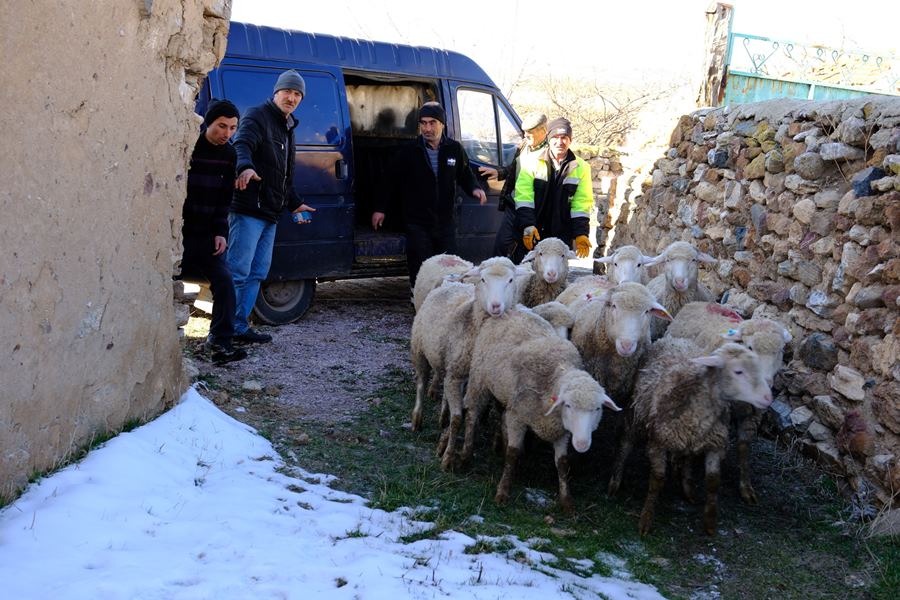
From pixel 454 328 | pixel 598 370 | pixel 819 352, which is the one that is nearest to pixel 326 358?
pixel 454 328

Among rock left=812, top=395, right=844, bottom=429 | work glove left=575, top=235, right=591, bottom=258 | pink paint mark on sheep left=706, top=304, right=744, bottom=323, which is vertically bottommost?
rock left=812, top=395, right=844, bottom=429

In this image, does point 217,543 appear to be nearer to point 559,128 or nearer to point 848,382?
point 848,382

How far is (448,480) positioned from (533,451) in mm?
843

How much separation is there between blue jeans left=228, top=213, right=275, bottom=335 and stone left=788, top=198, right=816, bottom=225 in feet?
13.6

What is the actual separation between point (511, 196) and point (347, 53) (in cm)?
211

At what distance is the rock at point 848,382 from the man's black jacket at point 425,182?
3.94m

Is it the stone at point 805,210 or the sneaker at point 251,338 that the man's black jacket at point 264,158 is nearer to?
the sneaker at point 251,338

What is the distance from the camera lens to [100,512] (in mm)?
3406

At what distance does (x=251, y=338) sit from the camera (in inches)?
276

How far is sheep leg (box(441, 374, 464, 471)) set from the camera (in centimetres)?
487

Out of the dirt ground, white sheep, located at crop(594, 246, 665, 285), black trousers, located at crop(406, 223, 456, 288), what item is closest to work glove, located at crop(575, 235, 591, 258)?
white sheep, located at crop(594, 246, 665, 285)

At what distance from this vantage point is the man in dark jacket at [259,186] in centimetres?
662

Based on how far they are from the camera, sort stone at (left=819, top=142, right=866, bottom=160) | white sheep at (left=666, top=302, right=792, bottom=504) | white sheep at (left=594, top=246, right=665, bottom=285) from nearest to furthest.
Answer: white sheep at (left=666, top=302, right=792, bottom=504), stone at (left=819, top=142, right=866, bottom=160), white sheep at (left=594, top=246, right=665, bottom=285)

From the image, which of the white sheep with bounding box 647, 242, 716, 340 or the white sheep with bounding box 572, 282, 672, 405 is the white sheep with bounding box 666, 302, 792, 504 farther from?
the white sheep with bounding box 647, 242, 716, 340
